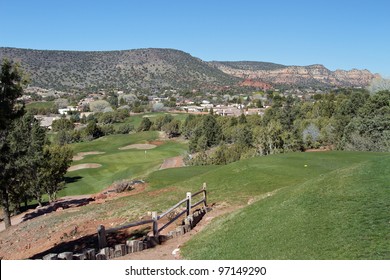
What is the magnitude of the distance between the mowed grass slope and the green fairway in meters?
28.1

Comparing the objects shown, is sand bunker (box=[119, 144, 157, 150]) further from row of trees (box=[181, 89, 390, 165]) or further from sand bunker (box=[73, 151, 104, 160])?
row of trees (box=[181, 89, 390, 165])

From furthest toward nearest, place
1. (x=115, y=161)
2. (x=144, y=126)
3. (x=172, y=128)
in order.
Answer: (x=144, y=126), (x=172, y=128), (x=115, y=161)

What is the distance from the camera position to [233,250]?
9.91m

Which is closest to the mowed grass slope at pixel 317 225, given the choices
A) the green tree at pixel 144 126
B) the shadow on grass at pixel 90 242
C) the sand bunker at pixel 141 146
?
the shadow on grass at pixel 90 242

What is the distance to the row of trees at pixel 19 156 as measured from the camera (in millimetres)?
13133

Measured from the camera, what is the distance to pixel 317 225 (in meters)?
9.90

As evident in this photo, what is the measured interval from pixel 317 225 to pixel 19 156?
20.8 m

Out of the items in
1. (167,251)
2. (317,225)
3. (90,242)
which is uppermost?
(317,225)

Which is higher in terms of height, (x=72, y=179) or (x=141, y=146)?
(x=141, y=146)

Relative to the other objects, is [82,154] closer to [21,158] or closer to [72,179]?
[72,179]

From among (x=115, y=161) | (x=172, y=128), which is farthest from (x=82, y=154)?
(x=172, y=128)
